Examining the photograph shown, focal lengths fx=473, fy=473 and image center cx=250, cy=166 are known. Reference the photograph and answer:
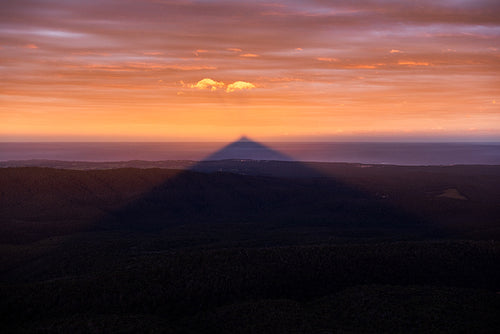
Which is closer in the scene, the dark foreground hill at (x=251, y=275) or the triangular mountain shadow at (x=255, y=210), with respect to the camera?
the dark foreground hill at (x=251, y=275)

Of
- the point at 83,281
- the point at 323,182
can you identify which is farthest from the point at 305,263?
the point at 323,182

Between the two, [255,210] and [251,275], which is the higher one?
[251,275]

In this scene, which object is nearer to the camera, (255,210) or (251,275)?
(251,275)

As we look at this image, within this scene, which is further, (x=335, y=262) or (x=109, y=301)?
(x=335, y=262)

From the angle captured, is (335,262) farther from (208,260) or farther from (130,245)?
(130,245)

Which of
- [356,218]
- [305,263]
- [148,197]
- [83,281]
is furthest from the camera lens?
[148,197]

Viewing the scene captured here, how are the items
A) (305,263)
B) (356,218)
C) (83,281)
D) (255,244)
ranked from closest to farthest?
(83,281) < (305,263) < (255,244) < (356,218)

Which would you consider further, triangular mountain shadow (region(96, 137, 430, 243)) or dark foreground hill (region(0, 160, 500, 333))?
triangular mountain shadow (region(96, 137, 430, 243))
